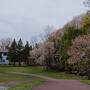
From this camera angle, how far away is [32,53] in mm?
96500

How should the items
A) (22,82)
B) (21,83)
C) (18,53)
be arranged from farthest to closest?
(18,53), (22,82), (21,83)

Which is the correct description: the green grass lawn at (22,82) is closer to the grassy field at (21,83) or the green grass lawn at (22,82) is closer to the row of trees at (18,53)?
the grassy field at (21,83)

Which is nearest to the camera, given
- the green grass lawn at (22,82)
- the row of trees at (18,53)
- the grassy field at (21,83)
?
the green grass lawn at (22,82)

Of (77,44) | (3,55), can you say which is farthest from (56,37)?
(3,55)

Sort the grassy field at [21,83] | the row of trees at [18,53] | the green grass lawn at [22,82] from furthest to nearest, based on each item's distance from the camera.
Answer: the row of trees at [18,53]
the grassy field at [21,83]
the green grass lawn at [22,82]

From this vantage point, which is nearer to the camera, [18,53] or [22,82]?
[22,82]

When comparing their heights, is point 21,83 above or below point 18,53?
below

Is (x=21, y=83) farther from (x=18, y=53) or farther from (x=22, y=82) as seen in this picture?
(x=18, y=53)

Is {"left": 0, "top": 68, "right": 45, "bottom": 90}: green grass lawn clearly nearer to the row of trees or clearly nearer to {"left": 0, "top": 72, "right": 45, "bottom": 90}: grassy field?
{"left": 0, "top": 72, "right": 45, "bottom": 90}: grassy field

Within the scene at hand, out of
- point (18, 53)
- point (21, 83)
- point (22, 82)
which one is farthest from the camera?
point (18, 53)

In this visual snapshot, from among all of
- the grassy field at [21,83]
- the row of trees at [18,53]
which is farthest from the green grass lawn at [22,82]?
the row of trees at [18,53]

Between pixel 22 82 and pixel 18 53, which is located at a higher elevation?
pixel 18 53

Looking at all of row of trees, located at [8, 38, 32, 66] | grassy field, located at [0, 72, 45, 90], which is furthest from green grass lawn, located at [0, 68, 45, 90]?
row of trees, located at [8, 38, 32, 66]

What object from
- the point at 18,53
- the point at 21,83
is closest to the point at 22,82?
the point at 21,83
